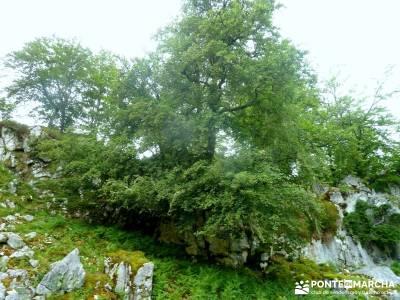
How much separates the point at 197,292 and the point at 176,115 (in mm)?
5906

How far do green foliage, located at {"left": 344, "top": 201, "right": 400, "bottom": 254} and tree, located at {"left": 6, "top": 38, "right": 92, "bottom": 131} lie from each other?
790 inches

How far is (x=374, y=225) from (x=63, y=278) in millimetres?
17380

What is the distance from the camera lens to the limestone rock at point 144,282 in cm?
787

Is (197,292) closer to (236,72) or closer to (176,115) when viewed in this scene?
(176,115)

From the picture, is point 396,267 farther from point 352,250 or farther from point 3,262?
point 3,262

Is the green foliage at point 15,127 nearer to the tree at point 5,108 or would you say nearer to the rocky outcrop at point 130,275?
the tree at point 5,108

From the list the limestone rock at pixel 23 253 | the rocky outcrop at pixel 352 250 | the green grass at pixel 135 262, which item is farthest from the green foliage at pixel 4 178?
the rocky outcrop at pixel 352 250

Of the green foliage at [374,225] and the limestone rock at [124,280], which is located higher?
the green foliage at [374,225]

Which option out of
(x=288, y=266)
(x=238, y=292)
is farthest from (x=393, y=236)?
(x=238, y=292)

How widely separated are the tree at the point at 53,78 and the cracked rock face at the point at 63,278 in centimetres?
1559

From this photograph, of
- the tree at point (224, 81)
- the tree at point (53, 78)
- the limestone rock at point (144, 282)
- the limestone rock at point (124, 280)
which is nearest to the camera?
the limestone rock at point (124, 280)

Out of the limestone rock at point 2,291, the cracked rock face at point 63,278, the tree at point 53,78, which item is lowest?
the limestone rock at point 2,291

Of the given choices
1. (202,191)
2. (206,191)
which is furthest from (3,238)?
(206,191)

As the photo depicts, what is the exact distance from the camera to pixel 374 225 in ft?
57.6
